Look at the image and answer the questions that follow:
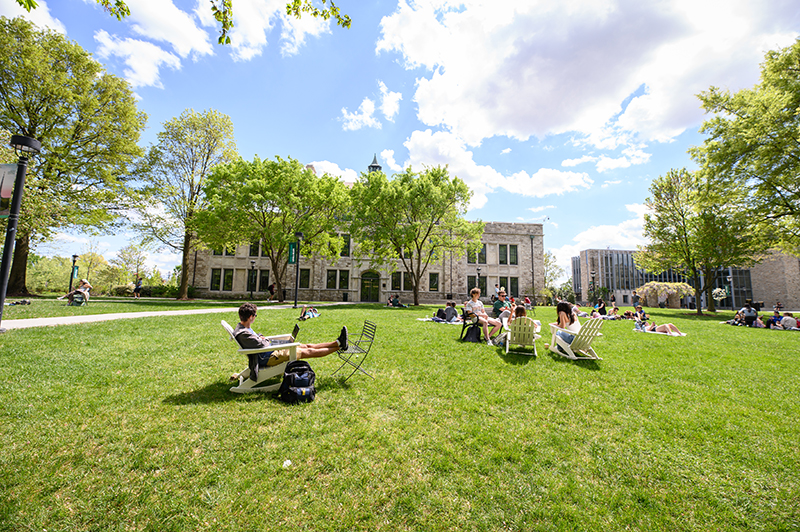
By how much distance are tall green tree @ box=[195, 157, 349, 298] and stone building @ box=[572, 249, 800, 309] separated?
113 feet

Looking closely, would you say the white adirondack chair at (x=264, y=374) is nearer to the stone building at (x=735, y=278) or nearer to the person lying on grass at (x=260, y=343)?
the person lying on grass at (x=260, y=343)

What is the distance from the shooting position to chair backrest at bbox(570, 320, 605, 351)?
6496mm

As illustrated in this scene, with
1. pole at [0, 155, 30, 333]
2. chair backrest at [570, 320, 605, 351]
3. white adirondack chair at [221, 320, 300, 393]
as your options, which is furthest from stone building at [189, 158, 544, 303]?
white adirondack chair at [221, 320, 300, 393]

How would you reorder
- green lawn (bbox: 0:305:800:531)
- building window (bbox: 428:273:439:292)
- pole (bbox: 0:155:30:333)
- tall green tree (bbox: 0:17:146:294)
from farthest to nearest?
building window (bbox: 428:273:439:292)
tall green tree (bbox: 0:17:146:294)
pole (bbox: 0:155:30:333)
green lawn (bbox: 0:305:800:531)

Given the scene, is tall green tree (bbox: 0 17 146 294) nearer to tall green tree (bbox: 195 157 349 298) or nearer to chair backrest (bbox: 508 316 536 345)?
tall green tree (bbox: 195 157 349 298)

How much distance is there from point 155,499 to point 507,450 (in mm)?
2926

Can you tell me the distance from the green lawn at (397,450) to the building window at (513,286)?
3083 cm

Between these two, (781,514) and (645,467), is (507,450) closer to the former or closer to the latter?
(645,467)

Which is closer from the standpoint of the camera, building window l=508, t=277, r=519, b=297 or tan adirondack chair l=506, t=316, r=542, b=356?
tan adirondack chair l=506, t=316, r=542, b=356

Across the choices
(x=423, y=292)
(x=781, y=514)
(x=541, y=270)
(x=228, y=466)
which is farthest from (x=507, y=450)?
(x=541, y=270)

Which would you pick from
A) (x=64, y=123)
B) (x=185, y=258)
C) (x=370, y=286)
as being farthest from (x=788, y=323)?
(x=64, y=123)

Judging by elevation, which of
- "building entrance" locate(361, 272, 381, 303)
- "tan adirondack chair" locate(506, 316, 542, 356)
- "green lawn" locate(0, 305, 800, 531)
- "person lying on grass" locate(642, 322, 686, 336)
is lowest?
"green lawn" locate(0, 305, 800, 531)

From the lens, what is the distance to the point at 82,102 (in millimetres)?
18875

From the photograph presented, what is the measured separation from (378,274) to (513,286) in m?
15.2
